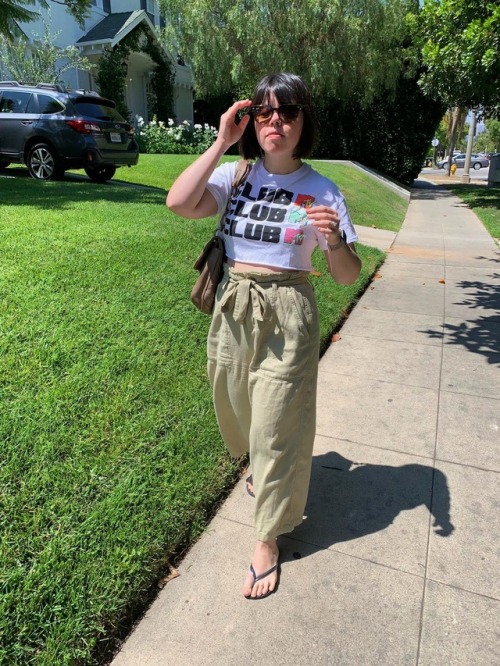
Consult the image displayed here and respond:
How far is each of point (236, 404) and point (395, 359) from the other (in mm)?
2572

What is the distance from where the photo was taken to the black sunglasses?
1.85 m

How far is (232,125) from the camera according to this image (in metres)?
1.94

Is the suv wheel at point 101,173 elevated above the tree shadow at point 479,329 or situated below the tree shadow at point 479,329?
above

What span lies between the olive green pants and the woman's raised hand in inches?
19.4

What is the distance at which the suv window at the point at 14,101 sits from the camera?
996 centimetres

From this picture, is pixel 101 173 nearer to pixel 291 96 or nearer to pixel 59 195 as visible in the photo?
pixel 59 195

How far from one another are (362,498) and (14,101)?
34.2 ft

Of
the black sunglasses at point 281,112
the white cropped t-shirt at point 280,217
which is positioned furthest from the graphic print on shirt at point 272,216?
the black sunglasses at point 281,112

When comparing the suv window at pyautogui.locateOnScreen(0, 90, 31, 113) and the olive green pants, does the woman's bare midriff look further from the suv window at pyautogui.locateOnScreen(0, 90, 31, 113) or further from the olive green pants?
the suv window at pyautogui.locateOnScreen(0, 90, 31, 113)

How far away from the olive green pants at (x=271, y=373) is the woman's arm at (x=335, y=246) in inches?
5.9

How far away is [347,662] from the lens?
Result: 1.85 metres

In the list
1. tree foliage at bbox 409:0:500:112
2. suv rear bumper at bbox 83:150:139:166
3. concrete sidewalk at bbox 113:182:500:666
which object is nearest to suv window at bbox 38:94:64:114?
suv rear bumper at bbox 83:150:139:166

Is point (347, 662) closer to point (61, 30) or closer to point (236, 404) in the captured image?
point (236, 404)

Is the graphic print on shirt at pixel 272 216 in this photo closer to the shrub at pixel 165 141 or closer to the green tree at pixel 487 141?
the shrub at pixel 165 141
